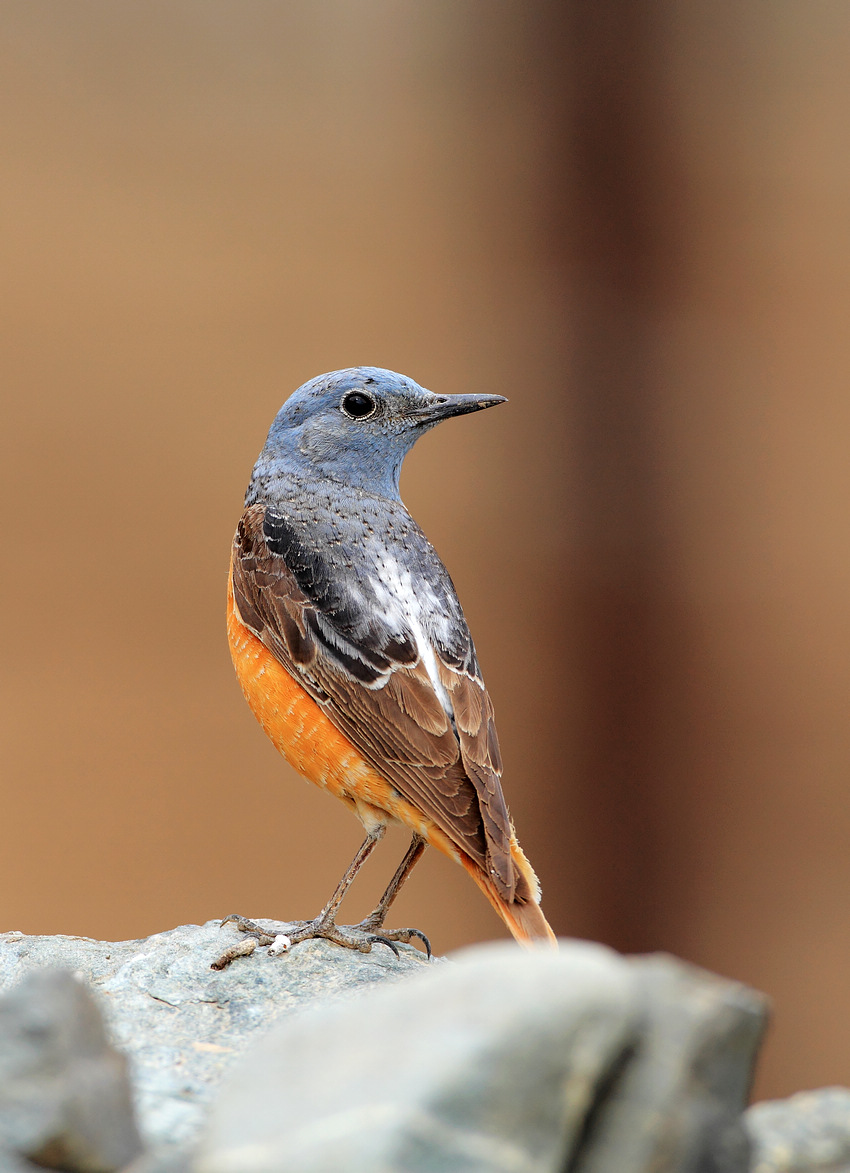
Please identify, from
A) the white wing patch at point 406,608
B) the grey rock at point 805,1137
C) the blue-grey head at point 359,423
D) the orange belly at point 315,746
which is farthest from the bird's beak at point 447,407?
the grey rock at point 805,1137

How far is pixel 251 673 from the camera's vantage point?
3.29 m

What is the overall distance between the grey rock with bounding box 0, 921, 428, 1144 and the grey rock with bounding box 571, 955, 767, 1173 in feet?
3.40

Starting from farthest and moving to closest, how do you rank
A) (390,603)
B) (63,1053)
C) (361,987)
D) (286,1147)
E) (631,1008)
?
(390,603) → (361,987) → (63,1053) → (631,1008) → (286,1147)

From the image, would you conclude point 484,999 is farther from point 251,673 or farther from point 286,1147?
point 251,673

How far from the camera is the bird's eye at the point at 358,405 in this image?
3.43 metres

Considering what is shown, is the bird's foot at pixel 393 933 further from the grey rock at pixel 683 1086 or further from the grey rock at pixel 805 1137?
the grey rock at pixel 683 1086

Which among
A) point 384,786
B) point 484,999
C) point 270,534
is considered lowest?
point 384,786

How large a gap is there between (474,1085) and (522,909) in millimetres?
1503

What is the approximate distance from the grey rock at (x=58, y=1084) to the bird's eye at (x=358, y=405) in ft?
6.86

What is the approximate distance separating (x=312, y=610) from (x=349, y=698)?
298 millimetres

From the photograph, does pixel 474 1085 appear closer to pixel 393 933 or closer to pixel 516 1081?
pixel 516 1081

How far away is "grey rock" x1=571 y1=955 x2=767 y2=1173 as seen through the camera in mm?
1351

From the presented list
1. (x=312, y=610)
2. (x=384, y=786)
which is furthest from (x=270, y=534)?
(x=384, y=786)

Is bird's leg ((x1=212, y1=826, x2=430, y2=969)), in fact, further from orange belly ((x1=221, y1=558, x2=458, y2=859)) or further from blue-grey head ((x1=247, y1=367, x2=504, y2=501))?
blue-grey head ((x1=247, y1=367, x2=504, y2=501))
